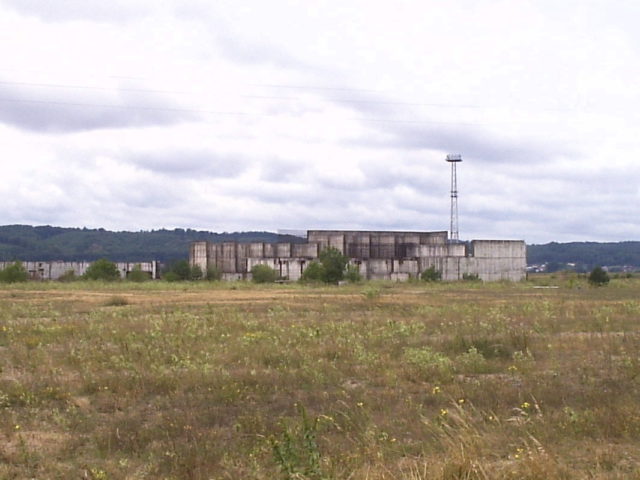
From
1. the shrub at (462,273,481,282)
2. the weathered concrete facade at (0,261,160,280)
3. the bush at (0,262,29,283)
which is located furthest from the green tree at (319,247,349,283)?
the weathered concrete facade at (0,261,160,280)

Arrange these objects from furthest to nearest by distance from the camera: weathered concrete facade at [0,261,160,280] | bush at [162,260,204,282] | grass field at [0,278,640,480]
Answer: weathered concrete facade at [0,261,160,280] < bush at [162,260,204,282] < grass field at [0,278,640,480]

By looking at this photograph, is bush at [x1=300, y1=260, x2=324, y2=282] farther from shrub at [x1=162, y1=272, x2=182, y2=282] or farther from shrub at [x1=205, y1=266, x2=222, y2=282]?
shrub at [x1=205, y1=266, x2=222, y2=282]

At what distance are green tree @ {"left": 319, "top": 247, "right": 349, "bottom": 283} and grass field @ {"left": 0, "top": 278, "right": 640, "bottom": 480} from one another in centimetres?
5424

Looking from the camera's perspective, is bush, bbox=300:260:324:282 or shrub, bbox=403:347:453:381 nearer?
shrub, bbox=403:347:453:381

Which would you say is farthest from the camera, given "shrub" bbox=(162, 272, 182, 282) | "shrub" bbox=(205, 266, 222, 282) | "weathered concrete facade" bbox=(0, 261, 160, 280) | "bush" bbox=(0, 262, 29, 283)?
"weathered concrete facade" bbox=(0, 261, 160, 280)

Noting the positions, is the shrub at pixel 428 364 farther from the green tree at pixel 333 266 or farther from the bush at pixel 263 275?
the bush at pixel 263 275

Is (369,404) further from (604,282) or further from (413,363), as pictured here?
(604,282)

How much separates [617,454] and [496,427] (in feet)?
5.49

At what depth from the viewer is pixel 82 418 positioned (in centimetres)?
1180

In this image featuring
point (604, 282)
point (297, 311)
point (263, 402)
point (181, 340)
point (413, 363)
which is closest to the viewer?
point (263, 402)

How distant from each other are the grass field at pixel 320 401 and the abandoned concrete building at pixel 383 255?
270 ft

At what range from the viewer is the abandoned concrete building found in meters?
106

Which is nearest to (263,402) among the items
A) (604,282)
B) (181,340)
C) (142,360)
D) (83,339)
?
(142,360)

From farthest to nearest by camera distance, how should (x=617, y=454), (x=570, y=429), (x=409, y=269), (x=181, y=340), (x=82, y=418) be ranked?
(x=409, y=269) < (x=181, y=340) < (x=82, y=418) < (x=570, y=429) < (x=617, y=454)
